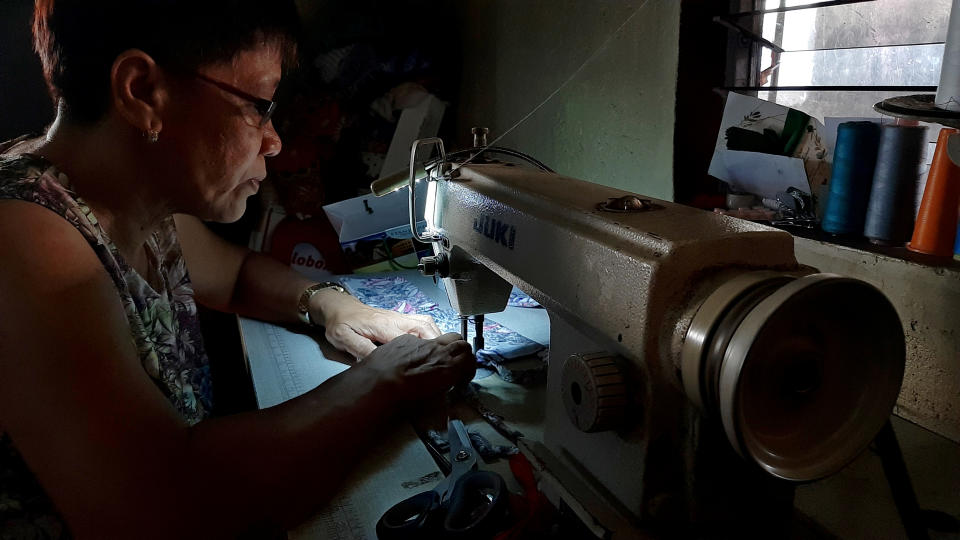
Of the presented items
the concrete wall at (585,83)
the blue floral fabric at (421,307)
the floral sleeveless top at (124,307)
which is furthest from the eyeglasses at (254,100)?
the concrete wall at (585,83)

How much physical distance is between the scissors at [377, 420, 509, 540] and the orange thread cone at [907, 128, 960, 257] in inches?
31.4

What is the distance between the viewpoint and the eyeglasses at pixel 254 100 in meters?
1.01

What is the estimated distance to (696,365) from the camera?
0.62 meters

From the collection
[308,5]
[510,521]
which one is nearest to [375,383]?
[510,521]

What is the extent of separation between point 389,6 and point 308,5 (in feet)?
1.51

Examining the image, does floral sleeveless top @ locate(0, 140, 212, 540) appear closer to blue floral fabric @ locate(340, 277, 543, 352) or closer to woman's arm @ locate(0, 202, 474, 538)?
woman's arm @ locate(0, 202, 474, 538)

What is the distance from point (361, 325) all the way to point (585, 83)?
0.96 metres

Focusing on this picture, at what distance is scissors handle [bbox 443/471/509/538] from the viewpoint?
31.2 inches

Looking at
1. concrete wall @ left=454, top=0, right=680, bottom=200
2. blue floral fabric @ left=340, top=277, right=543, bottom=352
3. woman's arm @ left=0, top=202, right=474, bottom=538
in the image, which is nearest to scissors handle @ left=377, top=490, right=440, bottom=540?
woman's arm @ left=0, top=202, right=474, bottom=538

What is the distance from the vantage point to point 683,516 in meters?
0.72

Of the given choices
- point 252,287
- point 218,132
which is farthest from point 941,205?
point 252,287

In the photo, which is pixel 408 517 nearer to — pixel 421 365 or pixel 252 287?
pixel 421 365

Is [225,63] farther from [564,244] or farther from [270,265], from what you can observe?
[270,265]

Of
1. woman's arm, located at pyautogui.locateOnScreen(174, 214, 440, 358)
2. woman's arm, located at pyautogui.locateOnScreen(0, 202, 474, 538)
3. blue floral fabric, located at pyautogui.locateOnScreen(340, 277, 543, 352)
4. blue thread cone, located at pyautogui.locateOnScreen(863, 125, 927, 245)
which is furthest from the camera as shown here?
woman's arm, located at pyautogui.locateOnScreen(174, 214, 440, 358)
